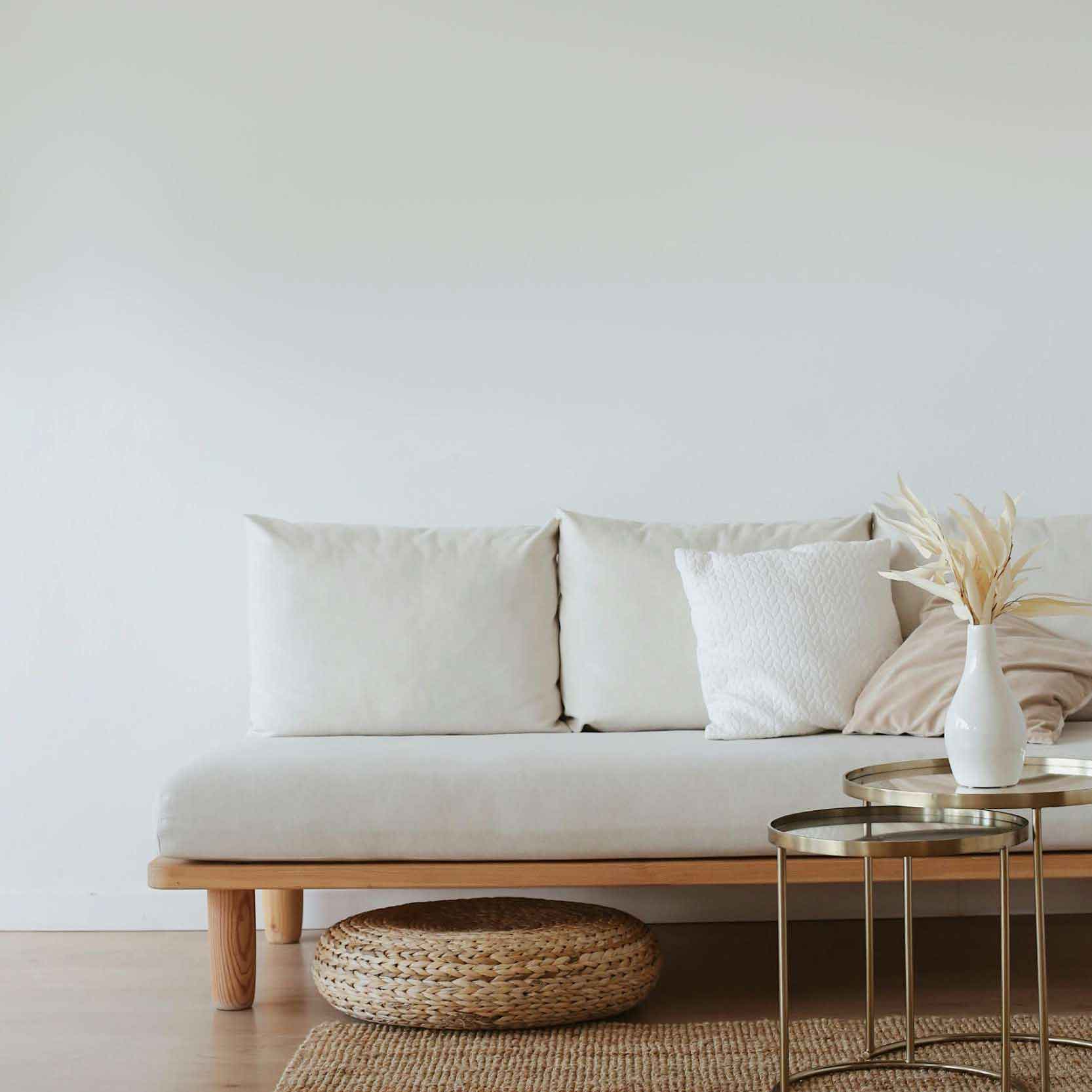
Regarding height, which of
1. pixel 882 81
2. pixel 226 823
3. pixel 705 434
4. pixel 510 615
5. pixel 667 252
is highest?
pixel 882 81

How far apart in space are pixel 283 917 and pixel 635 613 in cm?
110

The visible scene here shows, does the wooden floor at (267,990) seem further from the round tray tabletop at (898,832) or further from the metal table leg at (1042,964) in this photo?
the round tray tabletop at (898,832)

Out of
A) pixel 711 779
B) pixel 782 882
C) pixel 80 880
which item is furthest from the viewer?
pixel 80 880

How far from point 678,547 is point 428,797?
96 cm

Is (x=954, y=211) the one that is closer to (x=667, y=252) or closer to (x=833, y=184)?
(x=833, y=184)

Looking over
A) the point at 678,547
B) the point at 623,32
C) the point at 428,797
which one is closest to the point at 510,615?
the point at 678,547

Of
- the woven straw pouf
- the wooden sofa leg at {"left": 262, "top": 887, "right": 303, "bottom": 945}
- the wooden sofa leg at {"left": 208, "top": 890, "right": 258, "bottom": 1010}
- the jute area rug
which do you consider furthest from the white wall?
the jute area rug

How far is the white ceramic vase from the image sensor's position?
6.23 feet

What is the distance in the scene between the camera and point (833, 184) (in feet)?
11.4

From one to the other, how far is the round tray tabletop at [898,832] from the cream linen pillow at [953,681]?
74 cm

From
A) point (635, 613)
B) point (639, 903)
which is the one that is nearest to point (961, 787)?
point (635, 613)

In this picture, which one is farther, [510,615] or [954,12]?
[954,12]

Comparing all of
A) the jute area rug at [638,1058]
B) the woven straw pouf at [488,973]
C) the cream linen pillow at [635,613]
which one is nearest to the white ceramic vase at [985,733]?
the jute area rug at [638,1058]

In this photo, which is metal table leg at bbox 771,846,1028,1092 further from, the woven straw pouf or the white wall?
the white wall
